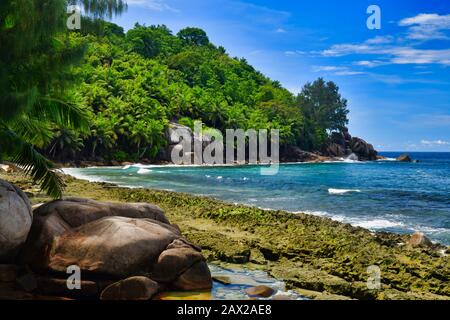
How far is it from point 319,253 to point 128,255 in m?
6.21

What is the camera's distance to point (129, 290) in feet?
25.1

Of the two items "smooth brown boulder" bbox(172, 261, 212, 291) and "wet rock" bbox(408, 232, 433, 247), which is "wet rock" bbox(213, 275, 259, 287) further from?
"wet rock" bbox(408, 232, 433, 247)

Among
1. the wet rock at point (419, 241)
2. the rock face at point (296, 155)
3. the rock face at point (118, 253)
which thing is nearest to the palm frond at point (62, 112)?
the rock face at point (118, 253)

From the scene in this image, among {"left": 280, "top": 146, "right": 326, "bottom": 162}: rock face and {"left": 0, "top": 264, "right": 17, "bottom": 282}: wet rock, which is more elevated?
{"left": 280, "top": 146, "right": 326, "bottom": 162}: rock face

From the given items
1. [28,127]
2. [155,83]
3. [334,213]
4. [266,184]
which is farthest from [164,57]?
[28,127]

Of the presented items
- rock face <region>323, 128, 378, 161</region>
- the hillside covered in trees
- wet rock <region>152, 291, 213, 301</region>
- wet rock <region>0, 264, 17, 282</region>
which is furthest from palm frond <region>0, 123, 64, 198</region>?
rock face <region>323, 128, 378, 161</region>

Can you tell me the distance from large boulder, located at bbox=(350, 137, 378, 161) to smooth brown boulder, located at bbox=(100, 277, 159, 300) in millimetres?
112929

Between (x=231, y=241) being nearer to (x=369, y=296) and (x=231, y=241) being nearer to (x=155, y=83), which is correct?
(x=369, y=296)

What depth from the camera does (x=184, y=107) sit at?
86312mm

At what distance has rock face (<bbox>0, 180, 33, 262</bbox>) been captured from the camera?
852cm

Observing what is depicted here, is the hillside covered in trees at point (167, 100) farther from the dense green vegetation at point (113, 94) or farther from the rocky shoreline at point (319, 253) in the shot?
the rocky shoreline at point (319, 253)

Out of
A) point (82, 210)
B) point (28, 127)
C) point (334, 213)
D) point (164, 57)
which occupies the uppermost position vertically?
point (164, 57)
